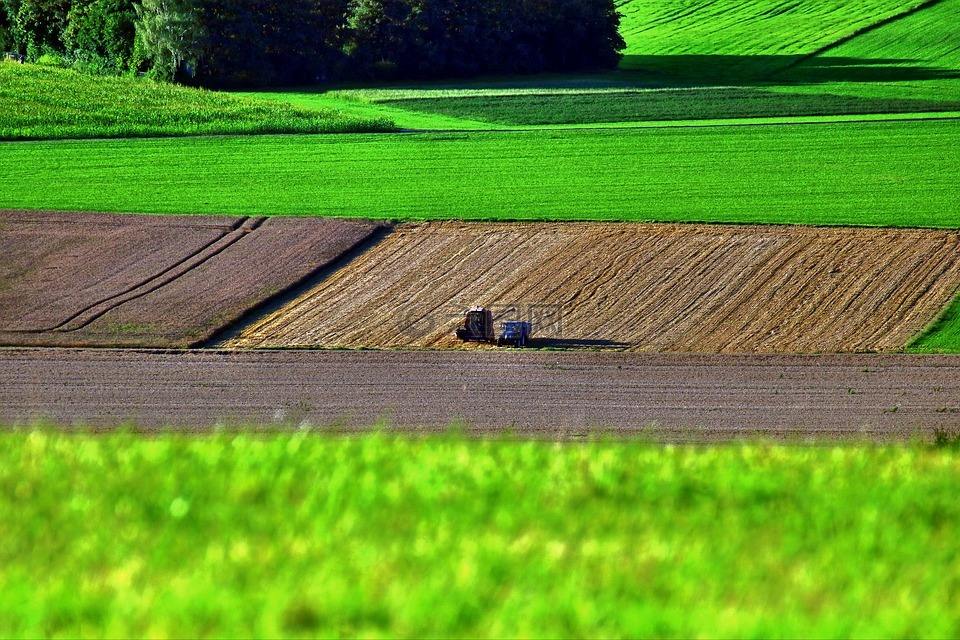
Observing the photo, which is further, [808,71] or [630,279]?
[808,71]

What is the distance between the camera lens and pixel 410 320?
109 feet

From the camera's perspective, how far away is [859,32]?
11169 centimetres

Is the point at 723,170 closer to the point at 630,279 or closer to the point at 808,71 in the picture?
the point at 630,279

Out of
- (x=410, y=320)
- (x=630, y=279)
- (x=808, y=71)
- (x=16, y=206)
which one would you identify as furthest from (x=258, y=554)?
(x=808, y=71)

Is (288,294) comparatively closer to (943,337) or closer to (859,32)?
(943,337)

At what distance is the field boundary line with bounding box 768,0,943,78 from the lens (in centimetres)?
10094

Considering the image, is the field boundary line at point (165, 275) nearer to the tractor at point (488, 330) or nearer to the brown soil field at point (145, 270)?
the brown soil field at point (145, 270)

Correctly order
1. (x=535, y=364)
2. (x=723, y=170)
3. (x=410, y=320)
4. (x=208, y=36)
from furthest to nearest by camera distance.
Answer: (x=208, y=36) < (x=723, y=170) < (x=410, y=320) < (x=535, y=364)

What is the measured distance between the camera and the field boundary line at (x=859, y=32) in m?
101

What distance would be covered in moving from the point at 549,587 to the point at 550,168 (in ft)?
155

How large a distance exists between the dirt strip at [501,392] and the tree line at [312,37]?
60593 millimetres

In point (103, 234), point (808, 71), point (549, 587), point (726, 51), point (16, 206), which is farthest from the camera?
point (726, 51)

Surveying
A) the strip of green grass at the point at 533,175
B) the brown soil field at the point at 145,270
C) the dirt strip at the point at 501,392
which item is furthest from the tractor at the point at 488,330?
the strip of green grass at the point at 533,175

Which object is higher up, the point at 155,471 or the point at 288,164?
the point at 155,471
